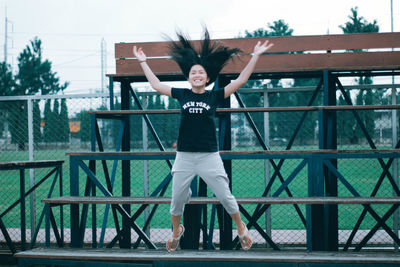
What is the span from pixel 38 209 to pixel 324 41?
691 cm

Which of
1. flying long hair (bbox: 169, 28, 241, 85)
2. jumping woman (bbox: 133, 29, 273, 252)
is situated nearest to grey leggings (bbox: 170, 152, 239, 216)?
jumping woman (bbox: 133, 29, 273, 252)

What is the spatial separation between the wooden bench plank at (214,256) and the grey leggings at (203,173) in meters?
0.44

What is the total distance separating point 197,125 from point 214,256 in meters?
1.22

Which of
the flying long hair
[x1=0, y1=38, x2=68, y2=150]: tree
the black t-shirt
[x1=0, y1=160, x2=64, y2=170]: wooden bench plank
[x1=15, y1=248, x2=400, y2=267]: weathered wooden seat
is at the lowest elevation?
[x1=15, y1=248, x2=400, y2=267]: weathered wooden seat

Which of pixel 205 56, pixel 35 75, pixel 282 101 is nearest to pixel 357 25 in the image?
pixel 282 101

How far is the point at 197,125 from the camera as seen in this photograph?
3.88 metres

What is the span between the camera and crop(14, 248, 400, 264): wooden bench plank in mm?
3688

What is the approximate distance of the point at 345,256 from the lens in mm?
3777

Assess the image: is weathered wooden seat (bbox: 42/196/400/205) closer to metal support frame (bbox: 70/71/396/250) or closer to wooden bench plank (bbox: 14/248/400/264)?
metal support frame (bbox: 70/71/396/250)

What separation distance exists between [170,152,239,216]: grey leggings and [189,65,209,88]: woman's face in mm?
668

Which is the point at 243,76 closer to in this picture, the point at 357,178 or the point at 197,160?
the point at 197,160

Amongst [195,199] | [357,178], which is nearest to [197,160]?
[195,199]

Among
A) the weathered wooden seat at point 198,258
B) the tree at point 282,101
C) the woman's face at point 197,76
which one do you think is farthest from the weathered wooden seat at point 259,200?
the tree at point 282,101

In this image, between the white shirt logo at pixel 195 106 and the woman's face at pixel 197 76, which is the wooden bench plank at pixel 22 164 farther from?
the woman's face at pixel 197 76
